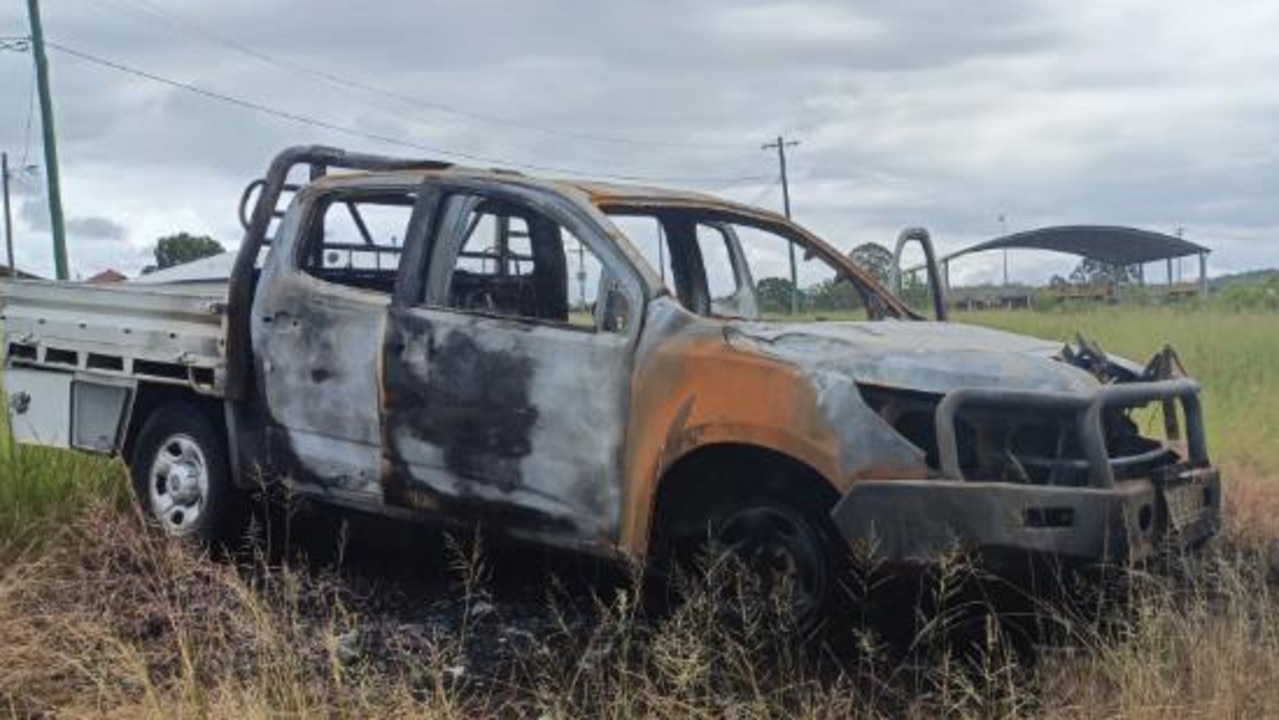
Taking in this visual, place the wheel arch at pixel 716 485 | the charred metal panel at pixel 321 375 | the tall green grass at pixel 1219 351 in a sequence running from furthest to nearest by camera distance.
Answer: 1. the tall green grass at pixel 1219 351
2. the charred metal panel at pixel 321 375
3. the wheel arch at pixel 716 485

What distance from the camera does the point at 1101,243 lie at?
34.1m

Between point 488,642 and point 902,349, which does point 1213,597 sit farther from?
point 488,642

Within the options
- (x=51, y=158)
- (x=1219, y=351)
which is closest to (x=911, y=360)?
(x=1219, y=351)

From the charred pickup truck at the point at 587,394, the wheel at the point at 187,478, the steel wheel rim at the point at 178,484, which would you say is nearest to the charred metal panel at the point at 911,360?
the charred pickup truck at the point at 587,394

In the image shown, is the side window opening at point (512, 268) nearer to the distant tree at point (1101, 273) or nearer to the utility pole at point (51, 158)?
the utility pole at point (51, 158)

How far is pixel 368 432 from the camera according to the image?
19.2 feet

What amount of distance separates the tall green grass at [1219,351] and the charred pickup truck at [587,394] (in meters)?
5.01

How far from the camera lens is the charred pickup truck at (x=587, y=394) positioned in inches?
181

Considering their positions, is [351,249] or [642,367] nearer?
[642,367]

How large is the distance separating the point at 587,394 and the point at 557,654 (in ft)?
3.08

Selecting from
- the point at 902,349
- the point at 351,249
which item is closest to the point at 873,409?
the point at 902,349

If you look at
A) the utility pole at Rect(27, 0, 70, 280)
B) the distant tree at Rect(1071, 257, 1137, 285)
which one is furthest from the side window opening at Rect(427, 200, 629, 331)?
the distant tree at Rect(1071, 257, 1137, 285)

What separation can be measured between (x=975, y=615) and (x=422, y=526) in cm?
235

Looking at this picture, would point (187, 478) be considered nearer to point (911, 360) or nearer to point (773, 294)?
point (773, 294)
